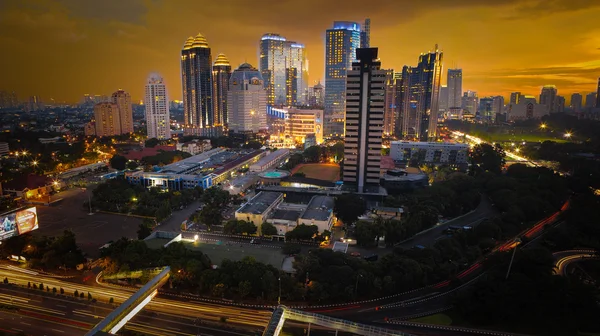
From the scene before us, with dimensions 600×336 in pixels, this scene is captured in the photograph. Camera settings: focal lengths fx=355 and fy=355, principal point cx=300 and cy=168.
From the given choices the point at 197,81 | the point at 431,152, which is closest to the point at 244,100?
the point at 197,81

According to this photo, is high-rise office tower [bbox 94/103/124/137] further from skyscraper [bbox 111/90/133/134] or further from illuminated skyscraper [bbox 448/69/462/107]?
illuminated skyscraper [bbox 448/69/462/107]

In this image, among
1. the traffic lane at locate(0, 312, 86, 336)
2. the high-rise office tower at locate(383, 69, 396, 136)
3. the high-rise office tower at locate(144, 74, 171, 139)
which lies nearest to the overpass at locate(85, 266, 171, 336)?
the traffic lane at locate(0, 312, 86, 336)

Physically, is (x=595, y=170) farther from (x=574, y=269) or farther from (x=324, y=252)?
(x=324, y=252)

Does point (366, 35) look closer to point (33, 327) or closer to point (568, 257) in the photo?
point (568, 257)

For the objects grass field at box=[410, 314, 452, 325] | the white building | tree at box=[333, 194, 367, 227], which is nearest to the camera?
grass field at box=[410, 314, 452, 325]

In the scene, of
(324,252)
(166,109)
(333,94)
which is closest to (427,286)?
(324,252)

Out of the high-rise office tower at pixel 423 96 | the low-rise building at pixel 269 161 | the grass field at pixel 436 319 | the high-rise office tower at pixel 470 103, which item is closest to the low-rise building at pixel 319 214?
the grass field at pixel 436 319
